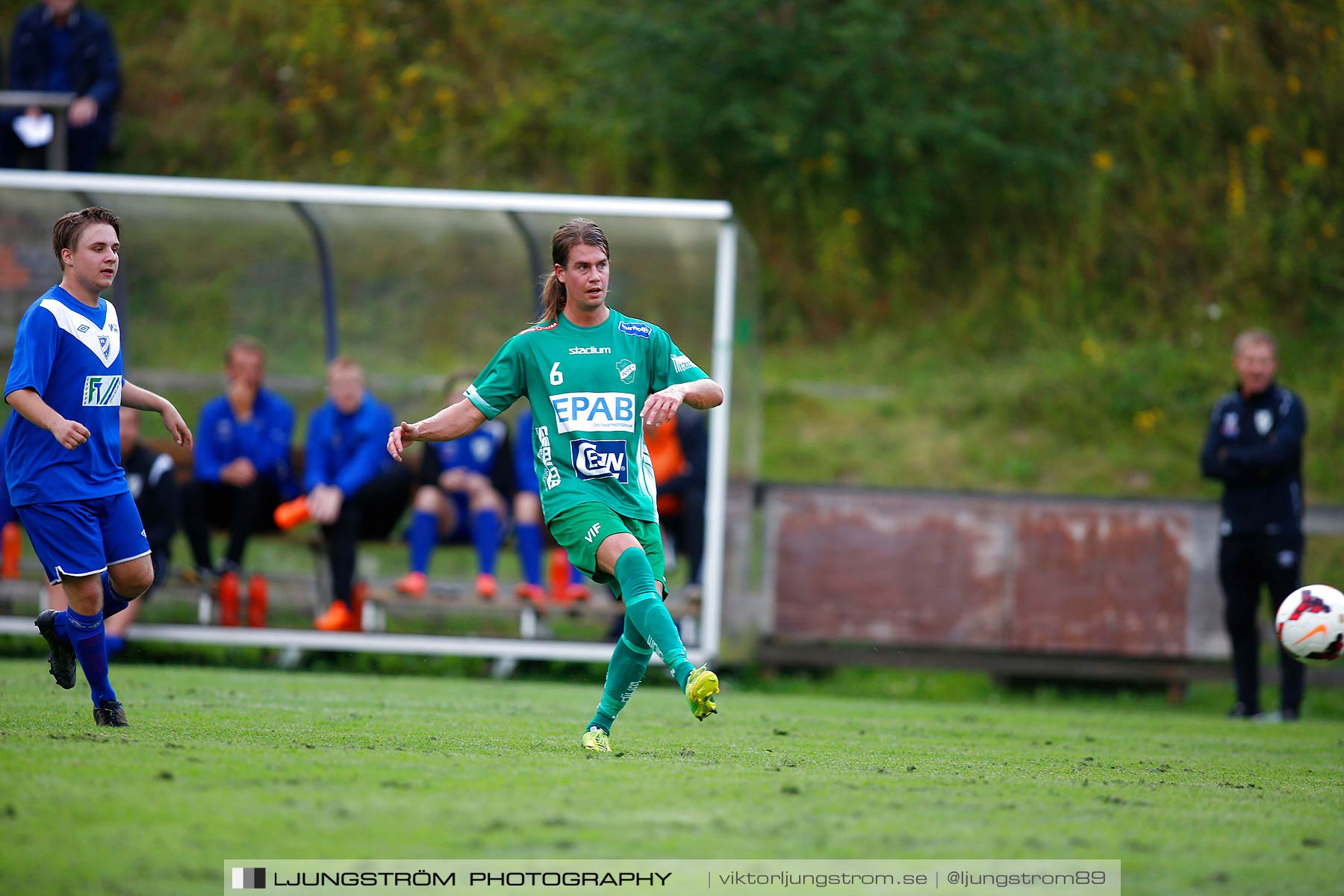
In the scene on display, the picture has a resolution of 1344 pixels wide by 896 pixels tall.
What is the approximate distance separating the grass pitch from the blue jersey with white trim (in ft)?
3.07

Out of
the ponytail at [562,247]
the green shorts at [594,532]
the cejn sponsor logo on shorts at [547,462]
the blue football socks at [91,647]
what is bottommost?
the blue football socks at [91,647]

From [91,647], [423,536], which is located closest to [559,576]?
[423,536]

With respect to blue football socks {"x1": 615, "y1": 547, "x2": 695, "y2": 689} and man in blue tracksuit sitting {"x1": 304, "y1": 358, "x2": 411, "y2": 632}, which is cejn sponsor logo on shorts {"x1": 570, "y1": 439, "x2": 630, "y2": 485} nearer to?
blue football socks {"x1": 615, "y1": 547, "x2": 695, "y2": 689}

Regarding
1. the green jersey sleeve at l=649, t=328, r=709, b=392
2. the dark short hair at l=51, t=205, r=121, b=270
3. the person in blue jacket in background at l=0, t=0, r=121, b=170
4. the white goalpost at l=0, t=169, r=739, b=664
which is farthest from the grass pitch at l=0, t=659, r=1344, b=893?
the person in blue jacket in background at l=0, t=0, r=121, b=170

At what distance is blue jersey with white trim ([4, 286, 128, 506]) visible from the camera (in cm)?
550

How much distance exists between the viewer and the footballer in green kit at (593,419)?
5238 mm

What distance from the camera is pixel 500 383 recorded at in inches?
214

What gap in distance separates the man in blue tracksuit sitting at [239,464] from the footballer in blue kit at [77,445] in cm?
482

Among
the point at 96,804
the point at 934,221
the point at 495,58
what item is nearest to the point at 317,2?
the point at 495,58

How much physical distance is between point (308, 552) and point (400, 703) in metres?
5.22

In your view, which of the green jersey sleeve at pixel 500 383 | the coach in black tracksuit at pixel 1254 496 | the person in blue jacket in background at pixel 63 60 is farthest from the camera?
the person in blue jacket in background at pixel 63 60

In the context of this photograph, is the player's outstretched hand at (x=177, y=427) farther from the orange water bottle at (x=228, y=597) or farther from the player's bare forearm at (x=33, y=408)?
the orange water bottle at (x=228, y=597)

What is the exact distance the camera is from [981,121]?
15164 millimetres

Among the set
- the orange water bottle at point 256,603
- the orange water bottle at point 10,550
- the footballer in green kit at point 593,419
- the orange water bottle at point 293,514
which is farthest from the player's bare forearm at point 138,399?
the orange water bottle at point 10,550
